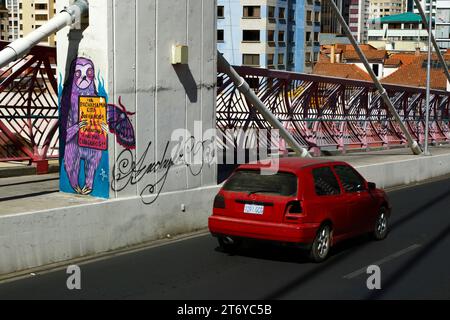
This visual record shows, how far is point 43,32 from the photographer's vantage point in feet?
32.2

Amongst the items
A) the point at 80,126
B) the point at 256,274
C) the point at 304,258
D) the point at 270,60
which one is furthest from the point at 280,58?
the point at 256,274

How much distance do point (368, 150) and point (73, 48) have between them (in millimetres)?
18576

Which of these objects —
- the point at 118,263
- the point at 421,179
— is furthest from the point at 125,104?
the point at 421,179

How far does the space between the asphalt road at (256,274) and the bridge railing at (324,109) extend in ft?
26.8

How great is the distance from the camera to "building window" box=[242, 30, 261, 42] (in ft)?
266

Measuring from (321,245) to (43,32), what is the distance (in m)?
5.28

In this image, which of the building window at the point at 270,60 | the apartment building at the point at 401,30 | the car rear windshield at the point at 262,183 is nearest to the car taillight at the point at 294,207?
the car rear windshield at the point at 262,183

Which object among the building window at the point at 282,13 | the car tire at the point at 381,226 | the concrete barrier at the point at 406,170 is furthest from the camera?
the building window at the point at 282,13

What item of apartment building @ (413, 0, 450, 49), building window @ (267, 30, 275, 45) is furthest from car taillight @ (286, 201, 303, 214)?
apartment building @ (413, 0, 450, 49)

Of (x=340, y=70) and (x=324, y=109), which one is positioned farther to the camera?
(x=340, y=70)

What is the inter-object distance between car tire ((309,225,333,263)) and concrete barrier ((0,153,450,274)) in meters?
2.95

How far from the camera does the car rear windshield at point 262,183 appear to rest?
8992mm

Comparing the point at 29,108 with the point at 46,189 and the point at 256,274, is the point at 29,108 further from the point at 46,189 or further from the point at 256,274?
the point at 256,274

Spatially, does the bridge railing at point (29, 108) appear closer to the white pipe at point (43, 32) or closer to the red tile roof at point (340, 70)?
the white pipe at point (43, 32)
